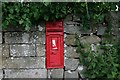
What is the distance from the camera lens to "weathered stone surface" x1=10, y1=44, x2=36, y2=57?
4.34 meters

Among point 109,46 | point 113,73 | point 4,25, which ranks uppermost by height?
point 4,25

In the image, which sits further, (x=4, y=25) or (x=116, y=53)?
(x=116, y=53)

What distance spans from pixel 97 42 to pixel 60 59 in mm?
593

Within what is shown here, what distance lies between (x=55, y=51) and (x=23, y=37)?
49 centimetres

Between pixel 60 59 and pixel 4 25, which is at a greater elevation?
pixel 4 25

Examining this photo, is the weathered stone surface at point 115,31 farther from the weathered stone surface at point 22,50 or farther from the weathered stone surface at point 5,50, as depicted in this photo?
the weathered stone surface at point 5,50

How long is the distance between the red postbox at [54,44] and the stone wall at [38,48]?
64 millimetres

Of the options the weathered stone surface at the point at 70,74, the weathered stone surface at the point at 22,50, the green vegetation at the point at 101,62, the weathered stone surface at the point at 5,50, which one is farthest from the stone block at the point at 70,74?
the weathered stone surface at the point at 5,50

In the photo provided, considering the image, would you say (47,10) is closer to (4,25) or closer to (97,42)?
(4,25)

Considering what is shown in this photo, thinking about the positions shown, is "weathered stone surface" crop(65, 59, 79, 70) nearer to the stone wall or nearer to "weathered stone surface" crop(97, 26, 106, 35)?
the stone wall

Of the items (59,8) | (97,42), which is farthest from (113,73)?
(59,8)

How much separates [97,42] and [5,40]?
1.32 metres

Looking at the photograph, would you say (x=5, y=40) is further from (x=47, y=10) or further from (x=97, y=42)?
(x=97, y=42)

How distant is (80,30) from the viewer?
14.4ft
